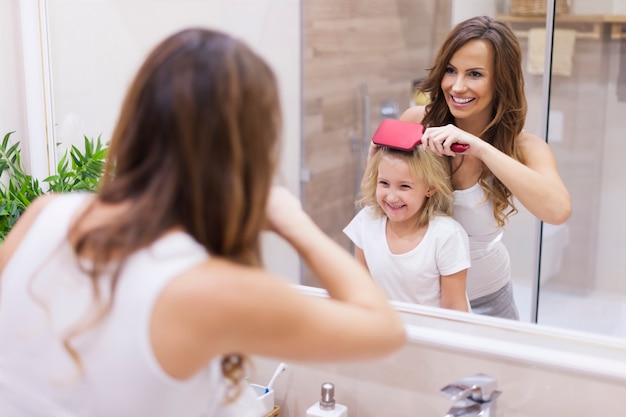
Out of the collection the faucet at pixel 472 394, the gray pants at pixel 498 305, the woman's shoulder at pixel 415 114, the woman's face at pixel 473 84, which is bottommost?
the faucet at pixel 472 394

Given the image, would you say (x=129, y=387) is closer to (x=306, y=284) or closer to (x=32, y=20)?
(x=306, y=284)

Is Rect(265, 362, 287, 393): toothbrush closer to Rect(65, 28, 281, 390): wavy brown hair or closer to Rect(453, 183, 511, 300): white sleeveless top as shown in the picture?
Rect(453, 183, 511, 300): white sleeveless top

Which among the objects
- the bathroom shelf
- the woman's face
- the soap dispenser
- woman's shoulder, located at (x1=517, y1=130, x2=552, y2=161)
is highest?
the bathroom shelf

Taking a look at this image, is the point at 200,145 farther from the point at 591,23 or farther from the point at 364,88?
the point at 364,88

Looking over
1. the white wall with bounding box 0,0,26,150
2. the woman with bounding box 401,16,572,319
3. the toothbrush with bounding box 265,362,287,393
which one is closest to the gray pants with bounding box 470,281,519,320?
the woman with bounding box 401,16,572,319

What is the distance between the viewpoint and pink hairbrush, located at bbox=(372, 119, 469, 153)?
140 cm

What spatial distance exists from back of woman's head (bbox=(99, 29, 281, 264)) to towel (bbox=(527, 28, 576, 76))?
2.53ft

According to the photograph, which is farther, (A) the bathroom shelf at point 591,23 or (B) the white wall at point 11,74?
(B) the white wall at point 11,74

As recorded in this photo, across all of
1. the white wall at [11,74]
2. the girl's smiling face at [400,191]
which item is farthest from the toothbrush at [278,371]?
the white wall at [11,74]

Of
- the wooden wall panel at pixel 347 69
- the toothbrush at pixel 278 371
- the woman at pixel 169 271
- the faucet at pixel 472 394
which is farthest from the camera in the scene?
the wooden wall panel at pixel 347 69

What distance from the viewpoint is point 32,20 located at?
1.90 meters

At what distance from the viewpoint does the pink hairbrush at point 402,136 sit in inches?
55.2

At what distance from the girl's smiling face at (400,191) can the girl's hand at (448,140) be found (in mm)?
59

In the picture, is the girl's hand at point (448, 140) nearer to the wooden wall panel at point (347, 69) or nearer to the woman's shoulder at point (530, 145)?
the woman's shoulder at point (530, 145)
